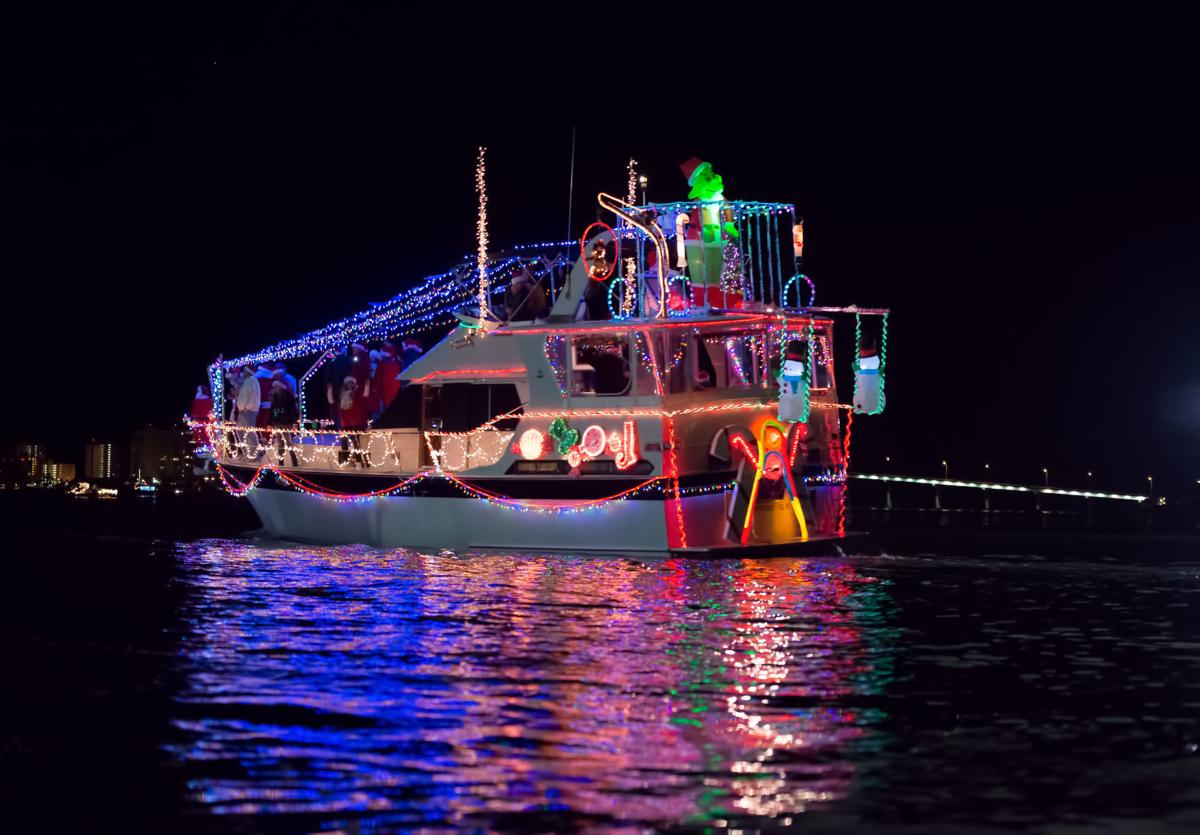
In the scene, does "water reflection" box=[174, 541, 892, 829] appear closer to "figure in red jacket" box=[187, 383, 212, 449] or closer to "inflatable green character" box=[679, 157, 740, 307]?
"inflatable green character" box=[679, 157, 740, 307]

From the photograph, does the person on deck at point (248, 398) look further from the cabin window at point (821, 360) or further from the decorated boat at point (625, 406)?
the cabin window at point (821, 360)

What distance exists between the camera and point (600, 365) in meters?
36.3

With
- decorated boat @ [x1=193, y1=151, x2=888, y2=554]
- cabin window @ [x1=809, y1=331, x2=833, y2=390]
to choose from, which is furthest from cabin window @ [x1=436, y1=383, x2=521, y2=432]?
cabin window @ [x1=809, y1=331, x2=833, y2=390]

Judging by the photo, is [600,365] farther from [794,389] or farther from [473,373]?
[794,389]

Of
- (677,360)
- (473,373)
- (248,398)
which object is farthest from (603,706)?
(248,398)

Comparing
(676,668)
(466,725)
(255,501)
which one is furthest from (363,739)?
(255,501)

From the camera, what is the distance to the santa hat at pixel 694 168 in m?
36.3

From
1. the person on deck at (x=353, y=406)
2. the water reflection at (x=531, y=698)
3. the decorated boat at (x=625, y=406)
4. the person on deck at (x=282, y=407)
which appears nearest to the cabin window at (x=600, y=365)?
the decorated boat at (x=625, y=406)

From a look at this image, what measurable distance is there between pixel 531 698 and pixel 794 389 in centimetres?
1829

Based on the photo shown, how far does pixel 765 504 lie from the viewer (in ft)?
115

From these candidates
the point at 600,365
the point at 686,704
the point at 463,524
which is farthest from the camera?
the point at 463,524

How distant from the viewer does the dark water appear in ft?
39.4

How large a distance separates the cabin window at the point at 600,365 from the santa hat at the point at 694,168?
3907mm

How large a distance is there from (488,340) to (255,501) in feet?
32.8
